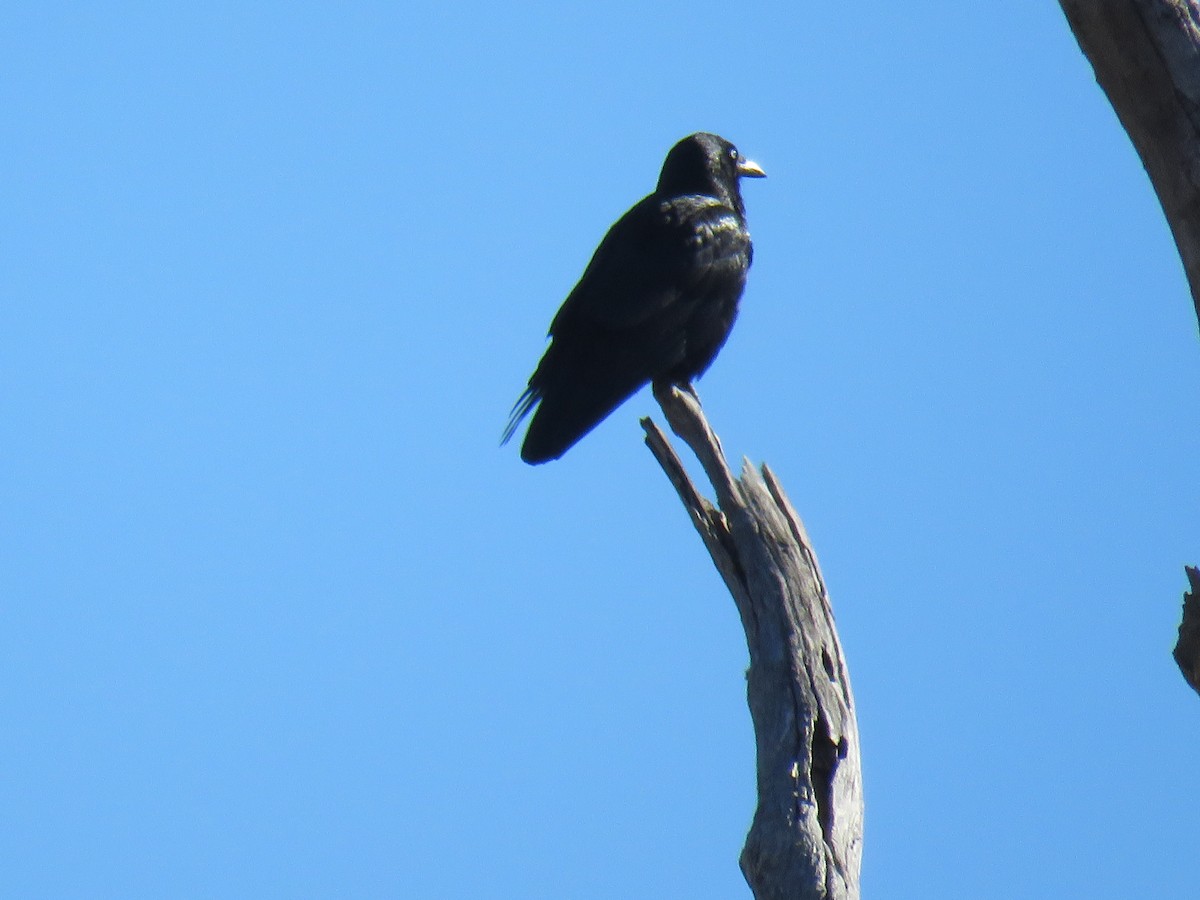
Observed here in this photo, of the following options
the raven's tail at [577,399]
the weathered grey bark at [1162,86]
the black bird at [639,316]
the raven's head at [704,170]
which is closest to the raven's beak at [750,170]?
the raven's head at [704,170]

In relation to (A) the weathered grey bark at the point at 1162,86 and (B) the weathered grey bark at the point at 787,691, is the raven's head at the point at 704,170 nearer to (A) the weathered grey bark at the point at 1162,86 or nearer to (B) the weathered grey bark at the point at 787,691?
(B) the weathered grey bark at the point at 787,691

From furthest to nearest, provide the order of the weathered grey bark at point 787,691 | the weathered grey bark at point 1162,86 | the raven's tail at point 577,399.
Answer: the raven's tail at point 577,399 → the weathered grey bark at point 787,691 → the weathered grey bark at point 1162,86

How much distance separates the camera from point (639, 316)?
260 inches

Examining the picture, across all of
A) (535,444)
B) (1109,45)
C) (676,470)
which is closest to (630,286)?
(535,444)

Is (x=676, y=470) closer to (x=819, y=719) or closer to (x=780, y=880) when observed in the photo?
(x=819, y=719)

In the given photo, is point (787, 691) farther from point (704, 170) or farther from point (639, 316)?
point (704, 170)

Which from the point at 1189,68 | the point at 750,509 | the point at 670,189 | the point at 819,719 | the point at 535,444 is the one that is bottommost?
the point at 819,719

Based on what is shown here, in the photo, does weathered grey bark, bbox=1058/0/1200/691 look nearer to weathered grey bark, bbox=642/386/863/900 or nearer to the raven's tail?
weathered grey bark, bbox=642/386/863/900

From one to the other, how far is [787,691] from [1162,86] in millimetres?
1811

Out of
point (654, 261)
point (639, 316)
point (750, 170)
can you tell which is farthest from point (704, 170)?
point (639, 316)

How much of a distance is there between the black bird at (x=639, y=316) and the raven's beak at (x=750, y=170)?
2.35 feet

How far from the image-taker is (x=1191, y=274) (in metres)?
3.70

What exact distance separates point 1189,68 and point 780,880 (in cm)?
221

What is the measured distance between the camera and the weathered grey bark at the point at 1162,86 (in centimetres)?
365
